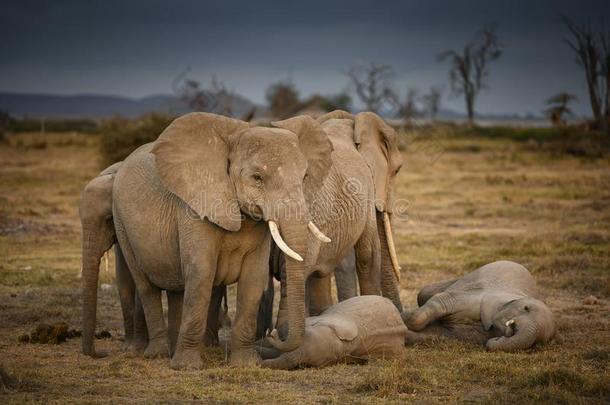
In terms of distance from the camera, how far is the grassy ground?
25.7ft

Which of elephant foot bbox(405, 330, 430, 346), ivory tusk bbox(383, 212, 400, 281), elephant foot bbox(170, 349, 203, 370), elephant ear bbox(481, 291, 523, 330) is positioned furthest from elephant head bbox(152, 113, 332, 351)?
ivory tusk bbox(383, 212, 400, 281)

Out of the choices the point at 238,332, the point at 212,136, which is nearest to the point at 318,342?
the point at 238,332

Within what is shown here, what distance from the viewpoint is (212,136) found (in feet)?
28.7

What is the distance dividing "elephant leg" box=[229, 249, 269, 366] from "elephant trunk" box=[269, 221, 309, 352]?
425mm

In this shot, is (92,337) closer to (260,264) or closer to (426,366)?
(260,264)

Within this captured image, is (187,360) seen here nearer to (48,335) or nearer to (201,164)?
(201,164)

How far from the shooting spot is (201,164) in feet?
28.4

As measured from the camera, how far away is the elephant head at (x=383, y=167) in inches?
444

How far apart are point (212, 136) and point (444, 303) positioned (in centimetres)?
292

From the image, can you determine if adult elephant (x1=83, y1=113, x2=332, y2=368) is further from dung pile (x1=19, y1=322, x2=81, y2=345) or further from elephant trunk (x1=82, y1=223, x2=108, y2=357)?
dung pile (x1=19, y1=322, x2=81, y2=345)

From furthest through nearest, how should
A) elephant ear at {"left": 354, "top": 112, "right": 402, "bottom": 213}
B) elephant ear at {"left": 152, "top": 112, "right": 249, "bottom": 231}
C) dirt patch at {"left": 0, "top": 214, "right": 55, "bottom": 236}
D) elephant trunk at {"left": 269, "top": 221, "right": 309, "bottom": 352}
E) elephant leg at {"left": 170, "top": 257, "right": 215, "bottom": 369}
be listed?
dirt patch at {"left": 0, "top": 214, "right": 55, "bottom": 236} → elephant ear at {"left": 354, "top": 112, "right": 402, "bottom": 213} → elephant leg at {"left": 170, "top": 257, "right": 215, "bottom": 369} → elephant ear at {"left": 152, "top": 112, "right": 249, "bottom": 231} → elephant trunk at {"left": 269, "top": 221, "right": 309, "bottom": 352}

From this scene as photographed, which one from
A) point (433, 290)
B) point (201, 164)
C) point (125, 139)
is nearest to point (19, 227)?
point (433, 290)

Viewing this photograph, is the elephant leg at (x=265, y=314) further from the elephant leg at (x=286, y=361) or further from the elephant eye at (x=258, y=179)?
the elephant eye at (x=258, y=179)

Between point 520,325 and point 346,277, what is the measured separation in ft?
6.90
